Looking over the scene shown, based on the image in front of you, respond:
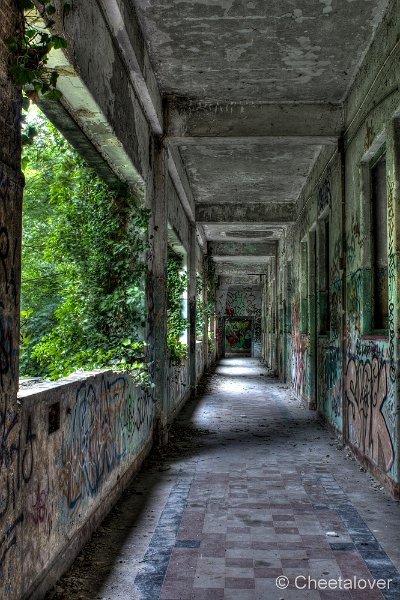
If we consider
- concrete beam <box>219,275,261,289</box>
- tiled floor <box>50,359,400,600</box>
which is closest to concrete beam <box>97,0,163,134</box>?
tiled floor <box>50,359,400,600</box>

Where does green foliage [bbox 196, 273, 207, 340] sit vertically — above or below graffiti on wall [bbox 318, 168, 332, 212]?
below

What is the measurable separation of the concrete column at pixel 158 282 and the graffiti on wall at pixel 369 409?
257cm

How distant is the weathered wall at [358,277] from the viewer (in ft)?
18.3

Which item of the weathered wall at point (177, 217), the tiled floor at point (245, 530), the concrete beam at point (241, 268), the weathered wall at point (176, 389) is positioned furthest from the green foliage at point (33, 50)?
the concrete beam at point (241, 268)

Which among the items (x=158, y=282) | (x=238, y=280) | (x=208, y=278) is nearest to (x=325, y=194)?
(x=158, y=282)

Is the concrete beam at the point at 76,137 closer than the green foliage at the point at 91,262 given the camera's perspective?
Yes

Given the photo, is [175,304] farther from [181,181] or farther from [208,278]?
[208,278]

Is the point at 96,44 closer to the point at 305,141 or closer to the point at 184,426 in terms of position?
the point at 305,141

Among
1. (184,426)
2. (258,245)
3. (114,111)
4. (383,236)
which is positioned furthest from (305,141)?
(258,245)

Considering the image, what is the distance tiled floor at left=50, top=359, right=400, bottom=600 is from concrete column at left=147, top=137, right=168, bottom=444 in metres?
0.65

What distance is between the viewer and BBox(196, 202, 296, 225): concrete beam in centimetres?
1417

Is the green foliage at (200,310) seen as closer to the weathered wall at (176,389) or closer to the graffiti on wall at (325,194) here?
the weathered wall at (176,389)

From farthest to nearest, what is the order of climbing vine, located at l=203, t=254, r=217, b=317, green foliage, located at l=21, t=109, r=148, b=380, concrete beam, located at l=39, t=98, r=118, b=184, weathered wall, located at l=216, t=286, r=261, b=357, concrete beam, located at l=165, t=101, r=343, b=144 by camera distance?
weathered wall, located at l=216, t=286, r=261, b=357 → climbing vine, located at l=203, t=254, r=217, b=317 → concrete beam, located at l=165, t=101, r=343, b=144 → green foliage, located at l=21, t=109, r=148, b=380 → concrete beam, located at l=39, t=98, r=118, b=184

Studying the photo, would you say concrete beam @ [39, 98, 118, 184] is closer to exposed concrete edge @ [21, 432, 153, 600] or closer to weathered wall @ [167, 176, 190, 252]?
weathered wall @ [167, 176, 190, 252]
